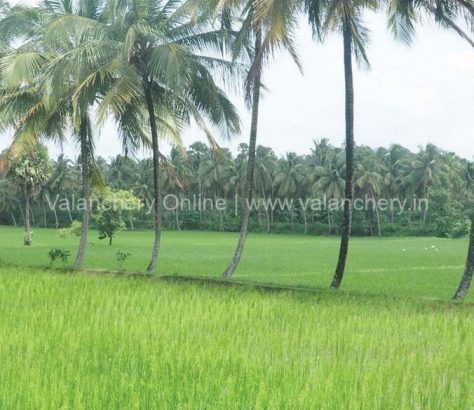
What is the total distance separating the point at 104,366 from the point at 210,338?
4.41 feet

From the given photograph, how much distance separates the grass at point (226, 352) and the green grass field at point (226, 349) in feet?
0.05

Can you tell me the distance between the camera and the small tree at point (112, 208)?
31016 mm

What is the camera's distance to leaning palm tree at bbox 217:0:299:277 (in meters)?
9.76

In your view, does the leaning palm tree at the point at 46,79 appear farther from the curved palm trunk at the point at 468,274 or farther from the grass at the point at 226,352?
the curved palm trunk at the point at 468,274

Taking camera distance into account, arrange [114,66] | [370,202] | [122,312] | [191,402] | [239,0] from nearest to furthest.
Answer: [191,402]
[122,312]
[239,0]
[114,66]
[370,202]

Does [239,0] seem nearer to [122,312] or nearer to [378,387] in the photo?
[122,312]

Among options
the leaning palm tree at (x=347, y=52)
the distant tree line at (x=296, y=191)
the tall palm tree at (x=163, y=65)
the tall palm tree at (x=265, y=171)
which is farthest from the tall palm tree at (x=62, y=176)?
the leaning palm tree at (x=347, y=52)

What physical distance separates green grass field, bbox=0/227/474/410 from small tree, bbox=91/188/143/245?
20996 millimetres

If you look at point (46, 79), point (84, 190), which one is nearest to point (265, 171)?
point (84, 190)

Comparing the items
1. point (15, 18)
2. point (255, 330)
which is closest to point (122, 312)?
point (255, 330)

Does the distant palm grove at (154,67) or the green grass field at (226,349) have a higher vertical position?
the distant palm grove at (154,67)

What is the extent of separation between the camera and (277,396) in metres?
4.09

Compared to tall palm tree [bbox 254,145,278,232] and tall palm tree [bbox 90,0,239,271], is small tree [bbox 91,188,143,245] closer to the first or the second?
tall palm tree [bbox 90,0,239,271]

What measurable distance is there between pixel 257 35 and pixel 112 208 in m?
19.5
